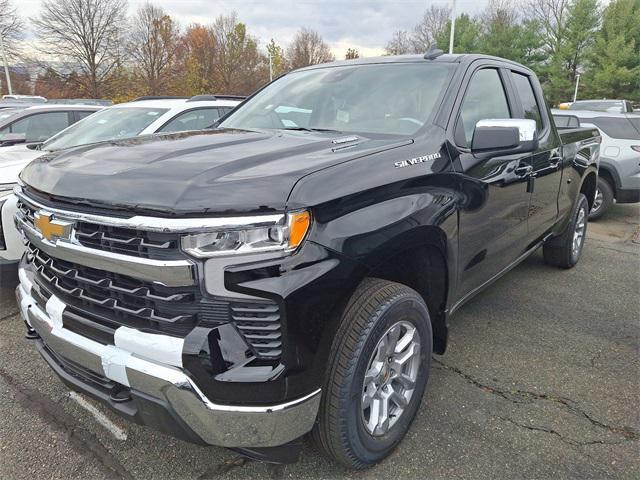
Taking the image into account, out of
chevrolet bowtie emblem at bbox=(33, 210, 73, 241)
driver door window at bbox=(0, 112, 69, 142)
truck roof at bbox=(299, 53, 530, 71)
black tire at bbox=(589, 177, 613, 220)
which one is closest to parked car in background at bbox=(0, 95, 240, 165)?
driver door window at bbox=(0, 112, 69, 142)

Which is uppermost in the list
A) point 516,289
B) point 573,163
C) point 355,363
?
point 573,163

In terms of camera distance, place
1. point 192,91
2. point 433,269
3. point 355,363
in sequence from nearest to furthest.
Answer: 1. point 355,363
2. point 433,269
3. point 192,91

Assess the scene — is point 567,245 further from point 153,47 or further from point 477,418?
point 153,47

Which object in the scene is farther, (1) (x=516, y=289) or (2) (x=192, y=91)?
(2) (x=192, y=91)

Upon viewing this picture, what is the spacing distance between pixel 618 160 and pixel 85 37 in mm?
32311

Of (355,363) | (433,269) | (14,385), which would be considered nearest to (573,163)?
(433,269)

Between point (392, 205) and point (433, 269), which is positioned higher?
point (392, 205)

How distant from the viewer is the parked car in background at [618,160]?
288 inches

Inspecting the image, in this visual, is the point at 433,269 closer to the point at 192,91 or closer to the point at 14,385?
the point at 14,385

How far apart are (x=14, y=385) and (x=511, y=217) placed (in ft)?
10.8

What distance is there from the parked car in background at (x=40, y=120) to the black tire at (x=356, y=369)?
21.0ft

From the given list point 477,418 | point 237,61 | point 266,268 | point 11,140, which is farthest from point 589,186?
point 237,61

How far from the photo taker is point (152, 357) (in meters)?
1.68

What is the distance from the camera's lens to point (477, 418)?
259 cm
